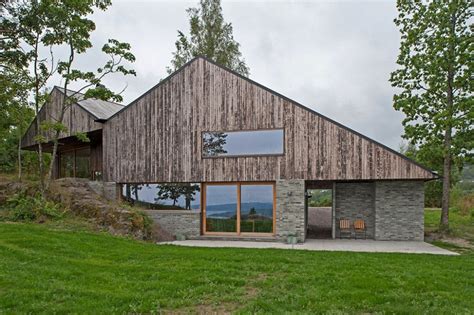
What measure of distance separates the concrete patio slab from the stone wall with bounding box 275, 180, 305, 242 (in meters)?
0.58

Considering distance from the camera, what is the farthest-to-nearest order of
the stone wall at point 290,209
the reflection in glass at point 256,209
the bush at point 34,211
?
the reflection in glass at point 256,209
the stone wall at point 290,209
the bush at point 34,211

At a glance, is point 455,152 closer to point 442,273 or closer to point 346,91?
point 442,273

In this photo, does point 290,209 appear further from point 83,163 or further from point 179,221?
point 83,163

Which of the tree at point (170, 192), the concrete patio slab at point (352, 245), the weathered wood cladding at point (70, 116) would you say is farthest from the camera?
the weathered wood cladding at point (70, 116)

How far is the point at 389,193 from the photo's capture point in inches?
546

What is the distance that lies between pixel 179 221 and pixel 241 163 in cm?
350

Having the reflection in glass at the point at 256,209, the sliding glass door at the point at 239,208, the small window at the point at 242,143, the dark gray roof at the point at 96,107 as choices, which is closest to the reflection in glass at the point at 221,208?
the sliding glass door at the point at 239,208

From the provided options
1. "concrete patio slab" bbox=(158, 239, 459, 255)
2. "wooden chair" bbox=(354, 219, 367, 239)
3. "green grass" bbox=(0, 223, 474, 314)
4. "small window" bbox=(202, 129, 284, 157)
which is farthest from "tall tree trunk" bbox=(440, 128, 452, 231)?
"small window" bbox=(202, 129, 284, 157)

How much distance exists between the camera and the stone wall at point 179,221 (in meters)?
14.7

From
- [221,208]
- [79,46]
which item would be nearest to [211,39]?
[79,46]

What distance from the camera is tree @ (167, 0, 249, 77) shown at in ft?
85.1

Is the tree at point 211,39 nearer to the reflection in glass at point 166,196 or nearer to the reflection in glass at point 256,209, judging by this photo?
the reflection in glass at point 166,196

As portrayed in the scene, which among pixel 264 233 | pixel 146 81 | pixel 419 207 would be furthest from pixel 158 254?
pixel 146 81

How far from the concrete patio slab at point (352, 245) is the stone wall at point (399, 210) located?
0.51 m
